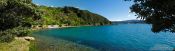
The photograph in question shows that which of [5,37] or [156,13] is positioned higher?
[156,13]

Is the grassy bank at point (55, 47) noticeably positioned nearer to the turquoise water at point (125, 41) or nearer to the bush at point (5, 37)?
the turquoise water at point (125, 41)

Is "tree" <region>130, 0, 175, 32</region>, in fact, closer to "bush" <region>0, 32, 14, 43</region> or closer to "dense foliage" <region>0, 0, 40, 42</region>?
"dense foliage" <region>0, 0, 40, 42</region>

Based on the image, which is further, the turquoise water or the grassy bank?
the turquoise water

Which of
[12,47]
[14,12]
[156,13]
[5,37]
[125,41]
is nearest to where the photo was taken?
[156,13]

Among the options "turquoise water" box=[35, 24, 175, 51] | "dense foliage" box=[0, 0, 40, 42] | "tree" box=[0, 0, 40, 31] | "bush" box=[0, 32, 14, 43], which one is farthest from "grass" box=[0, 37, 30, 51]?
"turquoise water" box=[35, 24, 175, 51]

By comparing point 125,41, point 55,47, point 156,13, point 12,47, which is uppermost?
point 156,13

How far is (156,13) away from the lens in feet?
69.3

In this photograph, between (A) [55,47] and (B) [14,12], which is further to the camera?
(A) [55,47]

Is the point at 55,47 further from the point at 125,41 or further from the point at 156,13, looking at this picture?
the point at 125,41

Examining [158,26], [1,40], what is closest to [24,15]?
[1,40]

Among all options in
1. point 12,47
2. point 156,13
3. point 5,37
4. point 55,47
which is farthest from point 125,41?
point 156,13

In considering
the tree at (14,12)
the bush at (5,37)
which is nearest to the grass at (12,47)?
the bush at (5,37)

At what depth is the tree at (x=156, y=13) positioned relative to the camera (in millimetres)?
19938

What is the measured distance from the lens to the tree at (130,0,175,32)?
1994 centimetres
